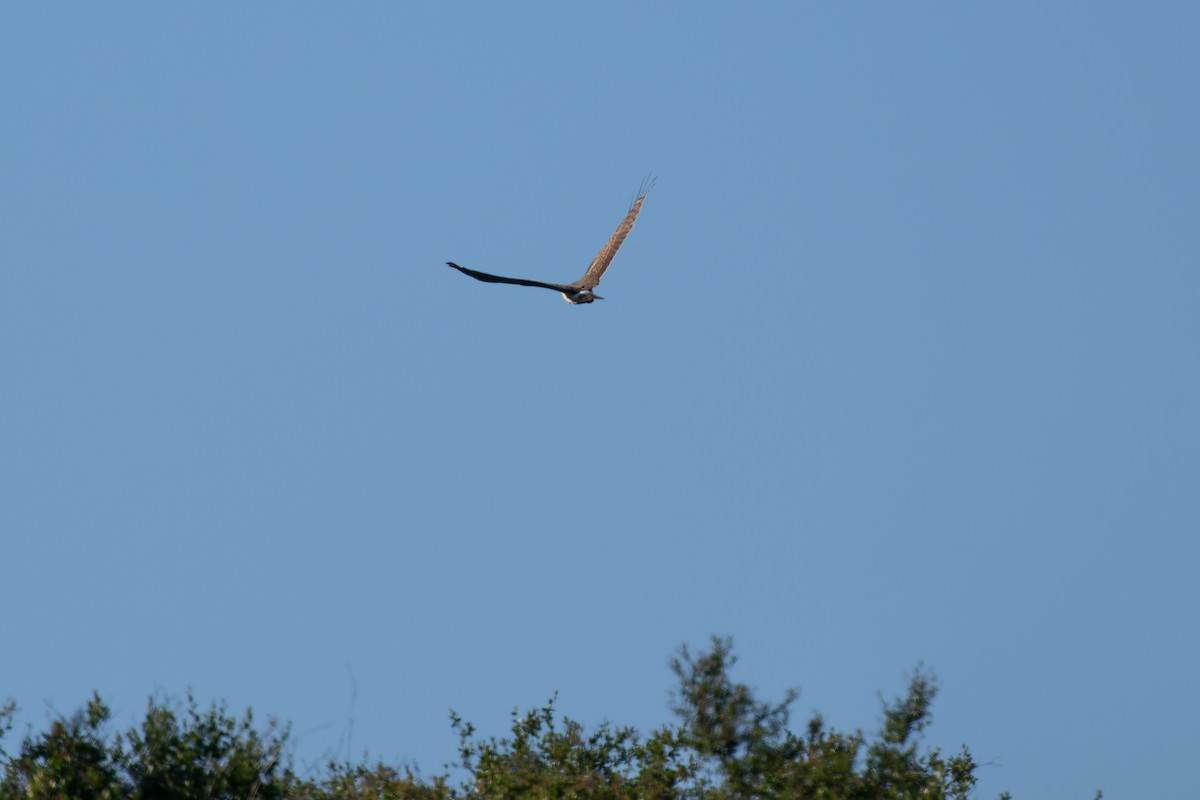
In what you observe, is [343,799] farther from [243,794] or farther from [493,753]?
[493,753]

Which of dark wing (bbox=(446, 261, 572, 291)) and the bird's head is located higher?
the bird's head

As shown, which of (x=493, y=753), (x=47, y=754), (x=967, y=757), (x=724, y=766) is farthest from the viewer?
(x=967, y=757)

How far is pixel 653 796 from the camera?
24641 millimetres

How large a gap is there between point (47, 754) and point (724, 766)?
9.30 m

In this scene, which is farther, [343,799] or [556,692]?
[556,692]

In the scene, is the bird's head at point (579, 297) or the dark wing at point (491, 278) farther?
the bird's head at point (579, 297)

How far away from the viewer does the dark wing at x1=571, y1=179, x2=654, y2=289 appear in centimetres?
2925

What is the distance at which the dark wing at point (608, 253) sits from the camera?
29250 millimetres

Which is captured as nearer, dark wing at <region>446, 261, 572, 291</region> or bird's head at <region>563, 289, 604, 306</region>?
dark wing at <region>446, 261, 572, 291</region>

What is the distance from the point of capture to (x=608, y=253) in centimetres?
3042

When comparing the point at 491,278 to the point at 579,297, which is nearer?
the point at 491,278

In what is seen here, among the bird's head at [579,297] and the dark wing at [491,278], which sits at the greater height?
the bird's head at [579,297]

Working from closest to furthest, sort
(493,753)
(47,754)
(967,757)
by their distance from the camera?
1. (47,754)
2. (493,753)
3. (967,757)

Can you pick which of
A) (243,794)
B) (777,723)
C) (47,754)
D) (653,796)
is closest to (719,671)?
(777,723)
